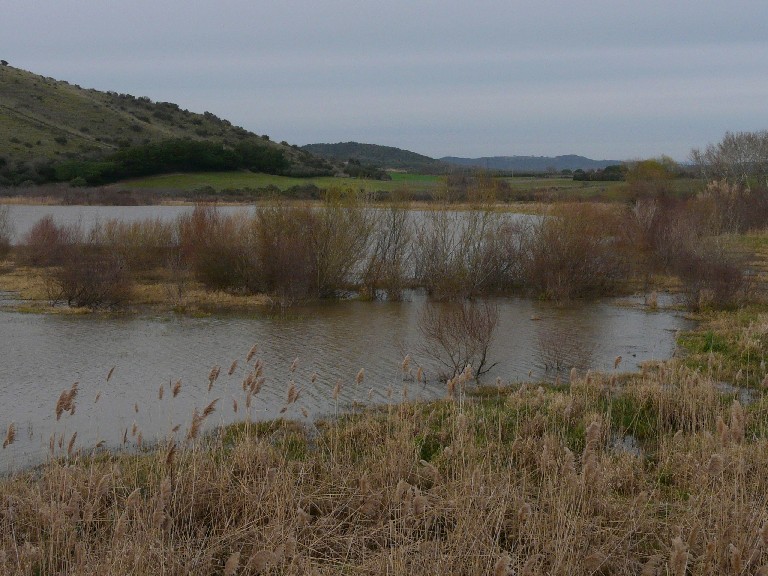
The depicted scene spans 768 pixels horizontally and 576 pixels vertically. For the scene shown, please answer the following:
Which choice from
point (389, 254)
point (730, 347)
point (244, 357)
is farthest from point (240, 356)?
point (389, 254)

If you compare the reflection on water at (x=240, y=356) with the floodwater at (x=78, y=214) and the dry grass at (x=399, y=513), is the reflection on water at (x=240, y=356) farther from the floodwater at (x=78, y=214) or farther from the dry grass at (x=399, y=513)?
the floodwater at (x=78, y=214)

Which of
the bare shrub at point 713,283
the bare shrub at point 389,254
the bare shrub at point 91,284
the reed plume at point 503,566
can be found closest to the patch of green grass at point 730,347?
the bare shrub at point 713,283

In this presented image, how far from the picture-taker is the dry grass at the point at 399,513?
225 inches

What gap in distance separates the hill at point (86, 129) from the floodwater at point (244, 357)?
142 feet

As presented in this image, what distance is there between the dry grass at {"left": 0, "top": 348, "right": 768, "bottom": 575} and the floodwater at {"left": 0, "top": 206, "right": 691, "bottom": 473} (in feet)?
5.44

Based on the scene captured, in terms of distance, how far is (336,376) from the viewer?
1534 centimetres

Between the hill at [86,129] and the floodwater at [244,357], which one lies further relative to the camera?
the hill at [86,129]

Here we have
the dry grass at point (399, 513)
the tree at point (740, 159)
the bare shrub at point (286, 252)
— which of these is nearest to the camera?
the dry grass at point (399, 513)

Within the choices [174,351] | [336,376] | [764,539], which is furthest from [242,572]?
[174,351]

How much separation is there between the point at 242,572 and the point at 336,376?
31.2 ft

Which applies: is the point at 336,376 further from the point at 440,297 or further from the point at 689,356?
the point at 440,297

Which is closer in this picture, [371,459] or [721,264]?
[371,459]

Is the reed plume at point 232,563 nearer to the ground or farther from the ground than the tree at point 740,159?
nearer to the ground

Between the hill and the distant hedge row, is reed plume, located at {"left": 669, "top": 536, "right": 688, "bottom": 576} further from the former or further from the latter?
A: the hill
